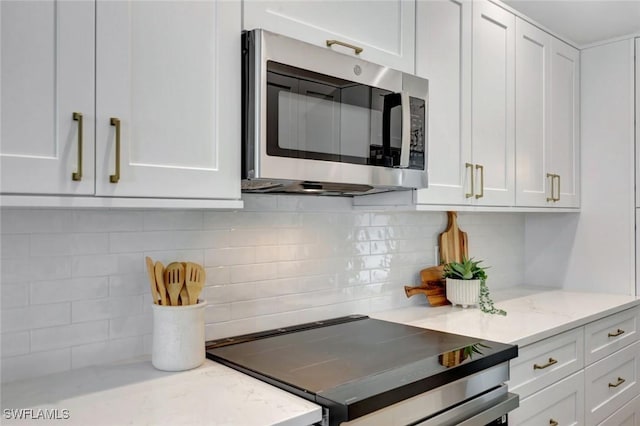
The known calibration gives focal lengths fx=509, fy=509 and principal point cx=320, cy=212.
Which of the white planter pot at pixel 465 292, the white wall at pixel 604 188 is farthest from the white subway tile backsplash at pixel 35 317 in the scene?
the white wall at pixel 604 188

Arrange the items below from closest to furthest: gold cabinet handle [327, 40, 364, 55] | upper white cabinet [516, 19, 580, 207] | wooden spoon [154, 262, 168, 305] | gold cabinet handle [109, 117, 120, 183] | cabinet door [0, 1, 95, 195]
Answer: cabinet door [0, 1, 95, 195] < gold cabinet handle [109, 117, 120, 183] < wooden spoon [154, 262, 168, 305] < gold cabinet handle [327, 40, 364, 55] < upper white cabinet [516, 19, 580, 207]

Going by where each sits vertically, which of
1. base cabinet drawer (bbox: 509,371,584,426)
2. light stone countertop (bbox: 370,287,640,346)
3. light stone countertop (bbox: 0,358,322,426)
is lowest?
base cabinet drawer (bbox: 509,371,584,426)

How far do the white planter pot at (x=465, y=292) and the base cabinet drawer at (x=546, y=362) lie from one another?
0.39m

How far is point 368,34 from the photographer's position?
5.79 feet

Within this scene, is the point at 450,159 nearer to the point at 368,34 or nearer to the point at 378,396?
the point at 368,34

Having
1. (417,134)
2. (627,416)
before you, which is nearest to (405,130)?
(417,134)

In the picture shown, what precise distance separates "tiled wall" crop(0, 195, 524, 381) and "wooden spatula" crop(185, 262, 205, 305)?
20cm

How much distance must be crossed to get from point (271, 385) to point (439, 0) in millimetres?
1602

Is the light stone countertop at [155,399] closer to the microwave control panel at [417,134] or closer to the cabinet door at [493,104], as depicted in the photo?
the microwave control panel at [417,134]

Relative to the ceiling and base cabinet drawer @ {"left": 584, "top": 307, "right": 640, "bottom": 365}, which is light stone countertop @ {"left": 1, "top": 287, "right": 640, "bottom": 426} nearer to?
base cabinet drawer @ {"left": 584, "top": 307, "right": 640, "bottom": 365}

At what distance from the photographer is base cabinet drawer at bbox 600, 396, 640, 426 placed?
2465 millimetres

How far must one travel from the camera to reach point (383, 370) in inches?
55.1

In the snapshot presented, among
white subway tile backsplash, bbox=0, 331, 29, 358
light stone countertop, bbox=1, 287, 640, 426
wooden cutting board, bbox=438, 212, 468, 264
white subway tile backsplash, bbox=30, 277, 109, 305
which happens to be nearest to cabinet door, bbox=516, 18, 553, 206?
wooden cutting board, bbox=438, 212, 468, 264

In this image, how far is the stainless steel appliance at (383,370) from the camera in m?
1.25
